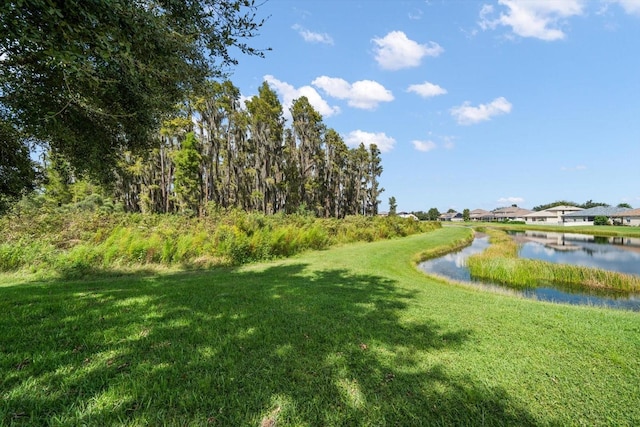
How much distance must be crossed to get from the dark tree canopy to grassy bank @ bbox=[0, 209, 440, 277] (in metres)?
4.46

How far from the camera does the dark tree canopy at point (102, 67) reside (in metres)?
2.96

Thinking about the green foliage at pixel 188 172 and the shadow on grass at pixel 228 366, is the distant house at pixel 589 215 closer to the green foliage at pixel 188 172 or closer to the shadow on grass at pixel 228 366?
the green foliage at pixel 188 172

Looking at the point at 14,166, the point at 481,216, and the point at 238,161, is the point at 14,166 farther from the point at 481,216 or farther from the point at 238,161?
the point at 481,216

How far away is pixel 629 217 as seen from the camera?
56.4 metres

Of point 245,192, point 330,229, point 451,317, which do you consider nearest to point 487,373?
point 451,317

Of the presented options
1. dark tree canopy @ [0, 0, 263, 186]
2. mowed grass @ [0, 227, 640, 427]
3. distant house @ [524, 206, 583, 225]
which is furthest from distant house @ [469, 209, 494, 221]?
dark tree canopy @ [0, 0, 263, 186]

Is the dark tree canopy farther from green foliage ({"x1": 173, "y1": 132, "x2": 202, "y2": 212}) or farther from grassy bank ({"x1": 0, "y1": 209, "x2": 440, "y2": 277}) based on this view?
green foliage ({"x1": 173, "y1": 132, "x2": 202, "y2": 212})

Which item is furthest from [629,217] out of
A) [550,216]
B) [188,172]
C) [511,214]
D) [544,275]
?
[188,172]

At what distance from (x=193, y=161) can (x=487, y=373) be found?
30347 millimetres

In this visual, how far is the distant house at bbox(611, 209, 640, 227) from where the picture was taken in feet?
177

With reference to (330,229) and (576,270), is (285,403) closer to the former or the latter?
(576,270)

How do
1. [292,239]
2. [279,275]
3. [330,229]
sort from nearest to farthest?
[279,275]
[292,239]
[330,229]

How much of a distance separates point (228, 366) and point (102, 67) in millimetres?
4391

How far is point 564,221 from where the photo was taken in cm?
6962
